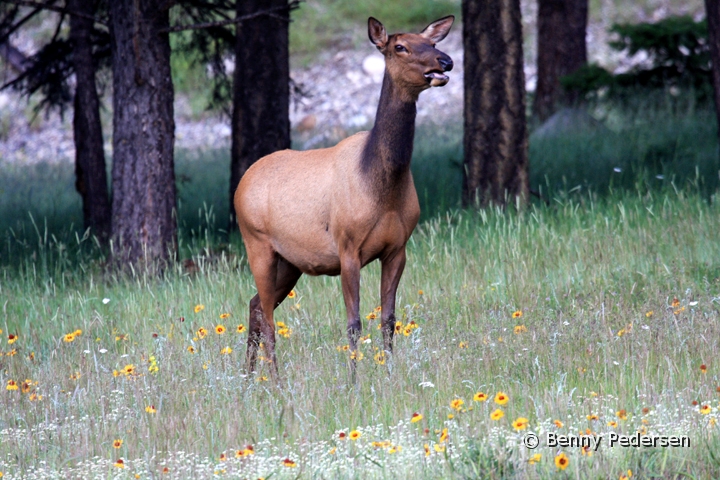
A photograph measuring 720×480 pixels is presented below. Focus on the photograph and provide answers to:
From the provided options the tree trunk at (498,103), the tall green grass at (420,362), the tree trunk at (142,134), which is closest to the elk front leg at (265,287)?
the tall green grass at (420,362)

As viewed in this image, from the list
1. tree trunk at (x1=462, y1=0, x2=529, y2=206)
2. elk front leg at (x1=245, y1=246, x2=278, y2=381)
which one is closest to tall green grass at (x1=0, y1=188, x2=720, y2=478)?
elk front leg at (x1=245, y1=246, x2=278, y2=381)

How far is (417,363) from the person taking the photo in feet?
18.2

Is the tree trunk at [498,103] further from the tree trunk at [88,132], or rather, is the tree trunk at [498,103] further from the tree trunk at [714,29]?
the tree trunk at [88,132]

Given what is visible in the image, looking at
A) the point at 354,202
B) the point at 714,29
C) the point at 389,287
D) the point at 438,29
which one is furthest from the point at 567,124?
the point at 354,202

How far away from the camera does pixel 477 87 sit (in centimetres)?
1065

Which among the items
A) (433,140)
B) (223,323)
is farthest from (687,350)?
(433,140)

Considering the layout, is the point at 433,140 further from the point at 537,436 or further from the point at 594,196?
the point at 537,436

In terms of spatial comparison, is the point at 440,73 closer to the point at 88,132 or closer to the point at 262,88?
the point at 262,88

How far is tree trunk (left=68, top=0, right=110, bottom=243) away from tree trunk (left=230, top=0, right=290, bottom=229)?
1677mm

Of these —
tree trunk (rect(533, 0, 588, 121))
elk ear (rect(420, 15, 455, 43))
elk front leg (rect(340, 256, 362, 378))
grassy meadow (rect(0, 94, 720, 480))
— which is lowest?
grassy meadow (rect(0, 94, 720, 480))

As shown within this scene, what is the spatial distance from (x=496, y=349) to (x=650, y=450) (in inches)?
75.1

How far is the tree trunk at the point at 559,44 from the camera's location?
57.5 feet

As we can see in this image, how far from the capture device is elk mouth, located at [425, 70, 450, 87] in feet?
17.8

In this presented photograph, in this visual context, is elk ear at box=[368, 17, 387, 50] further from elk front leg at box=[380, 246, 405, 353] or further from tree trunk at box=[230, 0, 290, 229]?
tree trunk at box=[230, 0, 290, 229]
